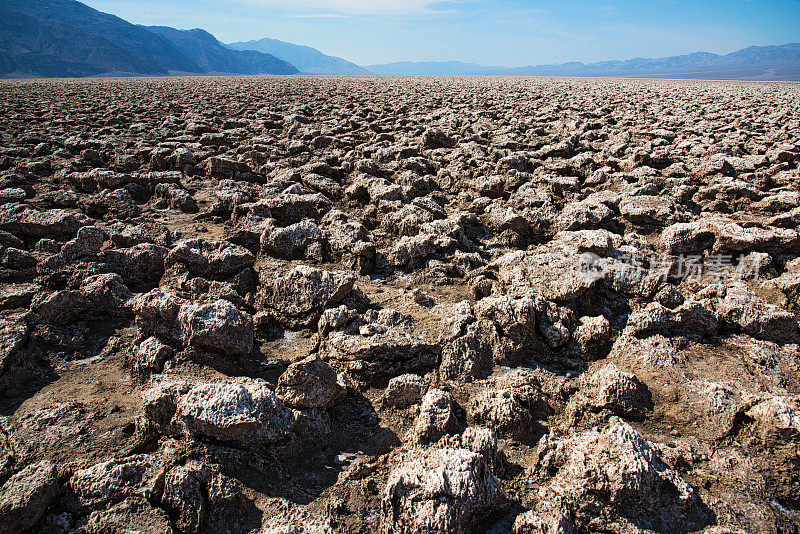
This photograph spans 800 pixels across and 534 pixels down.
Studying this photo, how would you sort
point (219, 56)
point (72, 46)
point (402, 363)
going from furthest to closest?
point (219, 56) < point (72, 46) < point (402, 363)

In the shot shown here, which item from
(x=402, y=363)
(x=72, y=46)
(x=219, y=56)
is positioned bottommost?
(x=402, y=363)

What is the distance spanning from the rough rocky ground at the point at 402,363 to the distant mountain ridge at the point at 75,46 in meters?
88.2

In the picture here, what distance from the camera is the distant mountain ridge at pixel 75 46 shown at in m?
74.0

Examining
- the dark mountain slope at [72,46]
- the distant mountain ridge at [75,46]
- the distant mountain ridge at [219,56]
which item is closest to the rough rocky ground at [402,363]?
the distant mountain ridge at [75,46]

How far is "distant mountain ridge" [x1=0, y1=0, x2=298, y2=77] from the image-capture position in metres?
74.0

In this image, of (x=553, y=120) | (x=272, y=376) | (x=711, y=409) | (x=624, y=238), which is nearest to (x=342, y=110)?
(x=553, y=120)

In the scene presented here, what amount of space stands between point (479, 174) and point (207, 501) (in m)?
4.65

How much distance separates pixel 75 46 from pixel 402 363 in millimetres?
121403

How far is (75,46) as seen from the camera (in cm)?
8962

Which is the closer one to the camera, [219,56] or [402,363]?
[402,363]

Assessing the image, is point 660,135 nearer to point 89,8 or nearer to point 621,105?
point 621,105

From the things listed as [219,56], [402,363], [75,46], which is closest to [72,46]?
[75,46]

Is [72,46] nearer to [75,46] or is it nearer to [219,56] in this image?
[75,46]

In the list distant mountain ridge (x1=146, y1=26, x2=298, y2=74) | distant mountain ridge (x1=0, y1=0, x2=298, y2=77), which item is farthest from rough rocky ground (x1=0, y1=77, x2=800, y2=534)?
distant mountain ridge (x1=146, y1=26, x2=298, y2=74)
